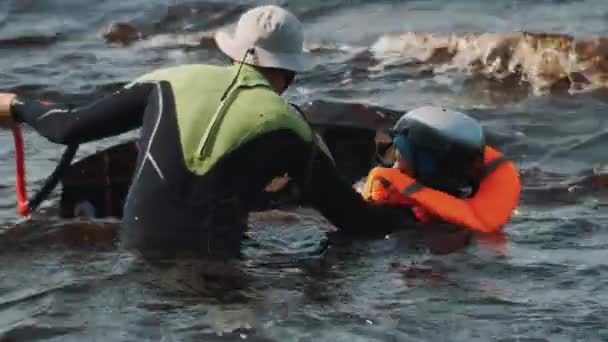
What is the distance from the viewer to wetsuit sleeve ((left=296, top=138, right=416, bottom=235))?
19.6 ft

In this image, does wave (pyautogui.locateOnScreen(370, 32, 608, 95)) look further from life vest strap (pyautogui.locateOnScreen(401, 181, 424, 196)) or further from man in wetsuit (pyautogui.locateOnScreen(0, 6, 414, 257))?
man in wetsuit (pyautogui.locateOnScreen(0, 6, 414, 257))

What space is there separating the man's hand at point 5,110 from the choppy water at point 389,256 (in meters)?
0.64

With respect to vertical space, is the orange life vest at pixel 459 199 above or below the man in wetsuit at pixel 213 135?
below

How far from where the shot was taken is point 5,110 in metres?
6.20

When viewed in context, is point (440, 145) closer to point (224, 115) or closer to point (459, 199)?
point (459, 199)

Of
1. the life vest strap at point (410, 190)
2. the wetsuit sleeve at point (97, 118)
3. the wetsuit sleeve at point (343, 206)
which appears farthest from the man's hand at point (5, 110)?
the life vest strap at point (410, 190)

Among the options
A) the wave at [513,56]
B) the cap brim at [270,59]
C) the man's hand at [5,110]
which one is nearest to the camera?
the cap brim at [270,59]

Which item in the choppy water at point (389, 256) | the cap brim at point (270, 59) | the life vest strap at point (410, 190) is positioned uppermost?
the cap brim at point (270, 59)

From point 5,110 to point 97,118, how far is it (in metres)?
0.54

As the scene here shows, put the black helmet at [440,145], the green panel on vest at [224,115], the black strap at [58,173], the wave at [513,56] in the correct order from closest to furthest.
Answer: the green panel on vest at [224,115], the black strap at [58,173], the black helmet at [440,145], the wave at [513,56]

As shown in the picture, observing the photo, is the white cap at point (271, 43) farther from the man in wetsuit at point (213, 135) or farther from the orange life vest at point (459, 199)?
the orange life vest at point (459, 199)

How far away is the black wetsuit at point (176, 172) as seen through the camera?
228 inches

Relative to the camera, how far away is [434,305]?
5914mm

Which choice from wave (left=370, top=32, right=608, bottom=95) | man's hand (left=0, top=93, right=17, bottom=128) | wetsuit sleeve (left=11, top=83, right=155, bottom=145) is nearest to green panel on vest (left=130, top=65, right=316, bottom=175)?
wetsuit sleeve (left=11, top=83, right=155, bottom=145)
